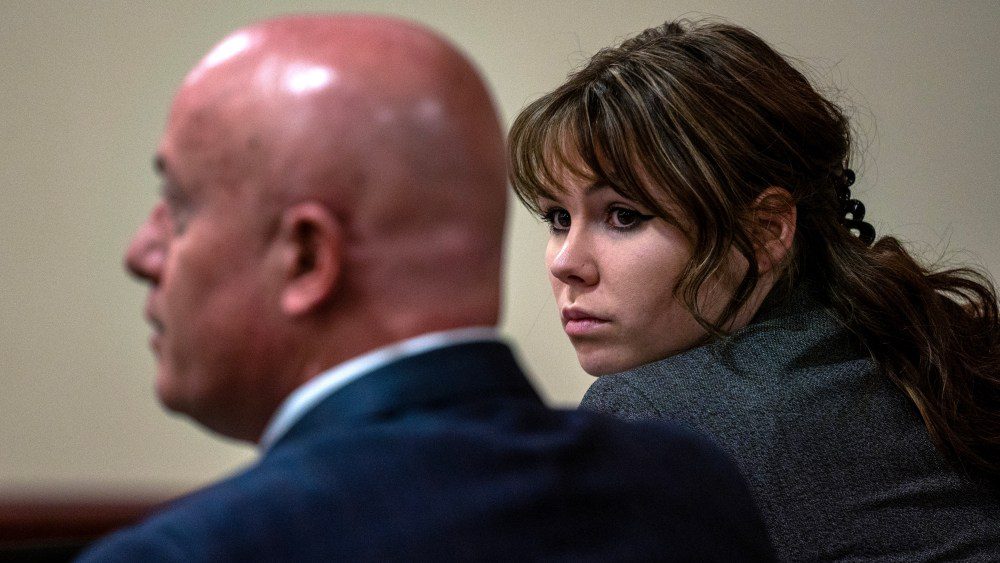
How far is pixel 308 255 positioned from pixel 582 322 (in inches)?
30.2

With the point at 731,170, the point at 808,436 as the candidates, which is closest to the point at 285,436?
the point at 808,436

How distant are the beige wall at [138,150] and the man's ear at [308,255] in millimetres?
1691

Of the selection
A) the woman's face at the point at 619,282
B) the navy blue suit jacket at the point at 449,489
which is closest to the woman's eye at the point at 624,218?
the woman's face at the point at 619,282

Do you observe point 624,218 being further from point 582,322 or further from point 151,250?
point 151,250

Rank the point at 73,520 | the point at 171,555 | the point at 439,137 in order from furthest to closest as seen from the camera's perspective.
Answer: the point at 73,520
the point at 439,137
the point at 171,555

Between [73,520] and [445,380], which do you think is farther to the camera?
[73,520]

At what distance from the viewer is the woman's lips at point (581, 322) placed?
134cm

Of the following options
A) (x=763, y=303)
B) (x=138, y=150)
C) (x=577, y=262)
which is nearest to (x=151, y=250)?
(x=577, y=262)

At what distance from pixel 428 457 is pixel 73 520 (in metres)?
0.32

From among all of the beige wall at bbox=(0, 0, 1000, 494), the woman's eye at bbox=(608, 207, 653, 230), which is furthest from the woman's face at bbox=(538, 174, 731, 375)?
the beige wall at bbox=(0, 0, 1000, 494)

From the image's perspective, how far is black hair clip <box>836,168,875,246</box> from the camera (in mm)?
1454

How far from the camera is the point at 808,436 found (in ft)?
3.83

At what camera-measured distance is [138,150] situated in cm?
229

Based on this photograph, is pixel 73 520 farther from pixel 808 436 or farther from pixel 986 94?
pixel 986 94
